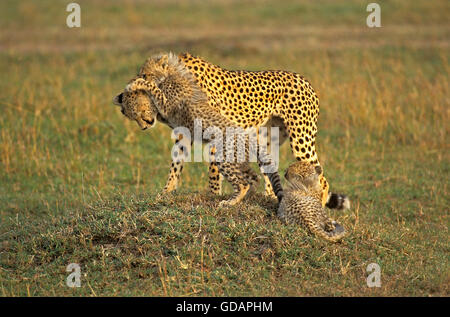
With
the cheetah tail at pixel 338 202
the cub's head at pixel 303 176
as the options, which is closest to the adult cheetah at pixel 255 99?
the cheetah tail at pixel 338 202

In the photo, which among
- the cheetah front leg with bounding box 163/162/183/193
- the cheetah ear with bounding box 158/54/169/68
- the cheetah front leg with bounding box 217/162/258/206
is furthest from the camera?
the cheetah front leg with bounding box 163/162/183/193

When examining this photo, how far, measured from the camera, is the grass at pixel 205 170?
15.8 feet

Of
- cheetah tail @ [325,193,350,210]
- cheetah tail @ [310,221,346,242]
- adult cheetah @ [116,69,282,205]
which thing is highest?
adult cheetah @ [116,69,282,205]

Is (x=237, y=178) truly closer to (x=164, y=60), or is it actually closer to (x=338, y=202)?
(x=338, y=202)

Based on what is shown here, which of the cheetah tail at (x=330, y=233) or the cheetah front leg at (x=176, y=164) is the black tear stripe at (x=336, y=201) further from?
the cheetah front leg at (x=176, y=164)

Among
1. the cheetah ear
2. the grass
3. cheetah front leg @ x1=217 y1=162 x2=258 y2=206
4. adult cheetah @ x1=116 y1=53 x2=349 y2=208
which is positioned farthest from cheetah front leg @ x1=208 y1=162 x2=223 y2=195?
the cheetah ear

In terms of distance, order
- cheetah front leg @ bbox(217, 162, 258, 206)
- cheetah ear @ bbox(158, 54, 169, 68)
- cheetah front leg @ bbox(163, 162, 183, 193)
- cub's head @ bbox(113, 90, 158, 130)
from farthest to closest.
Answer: cheetah front leg @ bbox(163, 162, 183, 193), cheetah ear @ bbox(158, 54, 169, 68), cub's head @ bbox(113, 90, 158, 130), cheetah front leg @ bbox(217, 162, 258, 206)

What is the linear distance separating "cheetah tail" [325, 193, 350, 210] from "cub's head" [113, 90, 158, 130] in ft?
5.85

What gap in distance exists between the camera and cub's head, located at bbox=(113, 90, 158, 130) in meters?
6.16

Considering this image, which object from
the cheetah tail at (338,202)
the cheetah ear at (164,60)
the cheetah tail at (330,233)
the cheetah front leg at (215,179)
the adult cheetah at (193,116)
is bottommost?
the cheetah tail at (330,233)

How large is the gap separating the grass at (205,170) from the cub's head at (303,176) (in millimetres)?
288

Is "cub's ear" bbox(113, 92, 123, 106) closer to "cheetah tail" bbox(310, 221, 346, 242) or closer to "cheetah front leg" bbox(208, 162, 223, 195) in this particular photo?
"cheetah front leg" bbox(208, 162, 223, 195)

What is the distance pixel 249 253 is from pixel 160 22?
561 inches

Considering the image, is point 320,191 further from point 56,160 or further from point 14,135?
point 14,135
